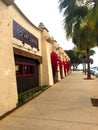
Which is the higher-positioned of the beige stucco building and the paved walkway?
the beige stucco building

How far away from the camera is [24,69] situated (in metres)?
12.7

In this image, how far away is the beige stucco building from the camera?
747 cm

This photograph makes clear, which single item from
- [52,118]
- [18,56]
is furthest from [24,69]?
[52,118]

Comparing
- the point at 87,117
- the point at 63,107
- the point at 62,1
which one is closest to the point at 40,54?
the point at 62,1

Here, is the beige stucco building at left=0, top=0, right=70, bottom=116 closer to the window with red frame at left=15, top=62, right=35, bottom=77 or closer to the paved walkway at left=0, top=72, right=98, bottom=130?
the window with red frame at left=15, top=62, right=35, bottom=77

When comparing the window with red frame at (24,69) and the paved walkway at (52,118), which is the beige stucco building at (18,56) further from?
the paved walkway at (52,118)

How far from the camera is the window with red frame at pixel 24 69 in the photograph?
11.5 m

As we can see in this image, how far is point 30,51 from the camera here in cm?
1356

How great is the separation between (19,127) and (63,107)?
119 inches

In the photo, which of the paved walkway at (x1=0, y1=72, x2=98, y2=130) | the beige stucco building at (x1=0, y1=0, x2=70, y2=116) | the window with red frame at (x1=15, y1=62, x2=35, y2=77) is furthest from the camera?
the window with red frame at (x1=15, y1=62, x2=35, y2=77)

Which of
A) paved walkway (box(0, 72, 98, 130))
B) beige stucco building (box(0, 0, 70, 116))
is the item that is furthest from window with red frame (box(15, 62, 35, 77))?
paved walkway (box(0, 72, 98, 130))

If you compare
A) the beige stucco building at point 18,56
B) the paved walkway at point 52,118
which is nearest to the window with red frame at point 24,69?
Result: the beige stucco building at point 18,56

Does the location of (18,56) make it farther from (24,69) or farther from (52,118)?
(52,118)

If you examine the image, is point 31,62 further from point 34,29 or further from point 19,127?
point 19,127
